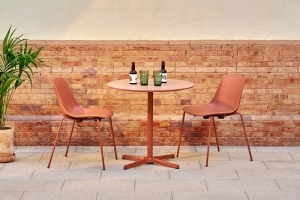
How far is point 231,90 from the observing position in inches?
244

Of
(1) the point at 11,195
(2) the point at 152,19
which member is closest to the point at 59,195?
(1) the point at 11,195

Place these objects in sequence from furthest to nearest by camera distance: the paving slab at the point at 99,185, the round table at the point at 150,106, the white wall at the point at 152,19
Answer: the white wall at the point at 152,19 → the round table at the point at 150,106 → the paving slab at the point at 99,185

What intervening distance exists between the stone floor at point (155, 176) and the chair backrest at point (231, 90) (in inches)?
24.6

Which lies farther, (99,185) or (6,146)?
(6,146)

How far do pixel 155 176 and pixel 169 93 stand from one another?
4.82 feet

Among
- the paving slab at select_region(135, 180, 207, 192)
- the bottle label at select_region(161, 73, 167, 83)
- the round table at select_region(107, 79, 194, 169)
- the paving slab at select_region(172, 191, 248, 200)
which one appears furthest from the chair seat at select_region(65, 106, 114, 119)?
the paving slab at select_region(172, 191, 248, 200)

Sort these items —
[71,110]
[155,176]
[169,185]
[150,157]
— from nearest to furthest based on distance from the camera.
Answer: [169,185], [155,176], [150,157], [71,110]

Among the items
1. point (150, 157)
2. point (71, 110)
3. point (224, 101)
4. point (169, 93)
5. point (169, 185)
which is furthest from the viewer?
point (169, 93)

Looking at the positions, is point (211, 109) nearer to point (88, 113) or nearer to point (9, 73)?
Result: point (88, 113)

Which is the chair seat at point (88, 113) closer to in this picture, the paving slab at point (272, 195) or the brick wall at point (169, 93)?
the brick wall at point (169, 93)

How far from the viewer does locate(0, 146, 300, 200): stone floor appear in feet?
16.4

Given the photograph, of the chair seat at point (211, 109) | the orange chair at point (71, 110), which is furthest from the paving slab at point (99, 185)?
the chair seat at point (211, 109)

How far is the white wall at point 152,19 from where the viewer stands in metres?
6.54

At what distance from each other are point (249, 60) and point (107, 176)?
2.32m
